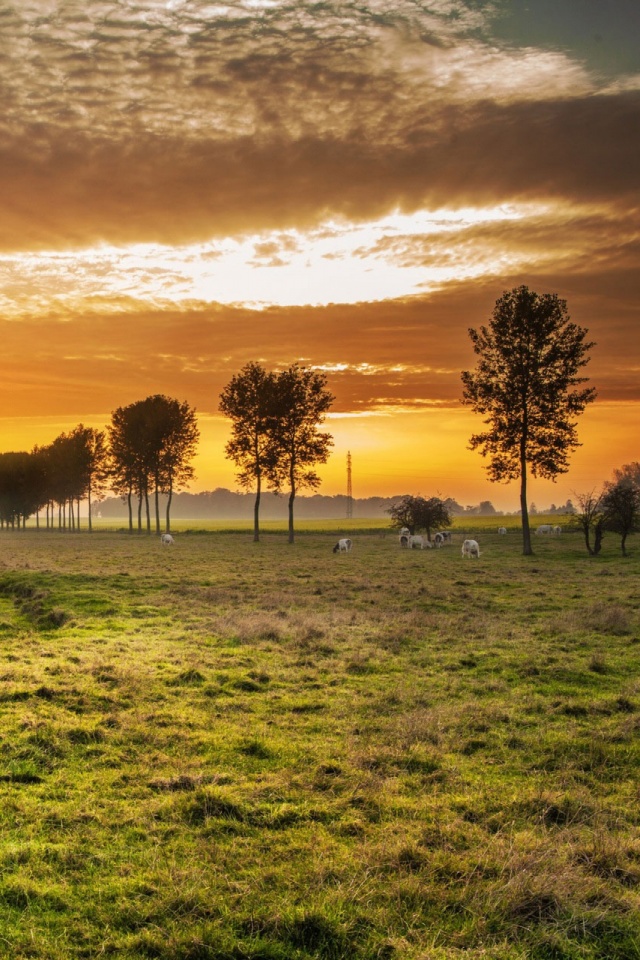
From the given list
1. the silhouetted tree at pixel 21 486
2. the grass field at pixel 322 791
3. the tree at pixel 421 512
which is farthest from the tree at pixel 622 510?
the silhouetted tree at pixel 21 486

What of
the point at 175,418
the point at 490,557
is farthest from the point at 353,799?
the point at 175,418

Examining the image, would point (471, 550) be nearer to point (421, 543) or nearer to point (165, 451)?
point (421, 543)

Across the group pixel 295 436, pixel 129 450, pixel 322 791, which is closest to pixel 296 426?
pixel 295 436

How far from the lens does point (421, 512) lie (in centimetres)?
6438

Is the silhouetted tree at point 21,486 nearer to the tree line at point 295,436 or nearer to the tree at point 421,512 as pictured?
the tree line at point 295,436

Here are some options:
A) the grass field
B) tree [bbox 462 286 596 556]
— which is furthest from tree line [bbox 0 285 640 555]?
the grass field

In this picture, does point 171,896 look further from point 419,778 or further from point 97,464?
point 97,464

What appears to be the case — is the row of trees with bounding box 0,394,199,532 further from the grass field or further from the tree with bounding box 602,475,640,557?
the grass field

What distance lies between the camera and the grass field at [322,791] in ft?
18.3

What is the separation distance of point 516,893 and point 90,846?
407 centimetres

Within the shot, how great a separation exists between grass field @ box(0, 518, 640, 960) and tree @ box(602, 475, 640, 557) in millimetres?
28896

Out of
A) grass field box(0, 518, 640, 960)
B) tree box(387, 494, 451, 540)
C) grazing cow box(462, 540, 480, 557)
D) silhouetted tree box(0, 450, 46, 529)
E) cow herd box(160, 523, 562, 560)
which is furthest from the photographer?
silhouetted tree box(0, 450, 46, 529)

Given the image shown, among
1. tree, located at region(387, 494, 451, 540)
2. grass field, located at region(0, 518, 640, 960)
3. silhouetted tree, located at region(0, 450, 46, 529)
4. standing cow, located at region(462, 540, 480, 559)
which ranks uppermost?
Result: silhouetted tree, located at region(0, 450, 46, 529)

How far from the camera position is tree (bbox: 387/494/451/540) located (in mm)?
63844
